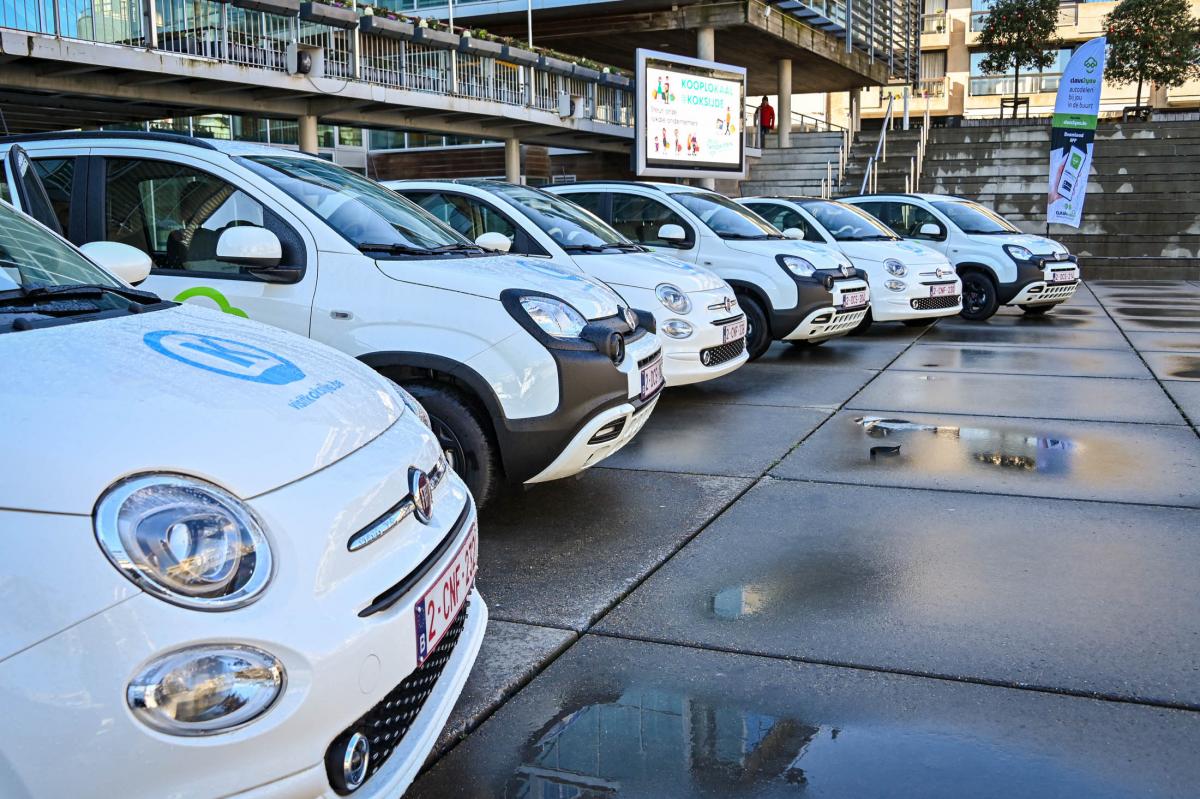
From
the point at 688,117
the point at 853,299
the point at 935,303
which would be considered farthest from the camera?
the point at 688,117

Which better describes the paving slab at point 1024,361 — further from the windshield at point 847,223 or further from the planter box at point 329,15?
the planter box at point 329,15

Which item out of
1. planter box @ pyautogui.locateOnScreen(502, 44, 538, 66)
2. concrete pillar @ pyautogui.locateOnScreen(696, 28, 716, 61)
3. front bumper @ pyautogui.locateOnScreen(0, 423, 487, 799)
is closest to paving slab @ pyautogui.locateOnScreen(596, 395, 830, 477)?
front bumper @ pyautogui.locateOnScreen(0, 423, 487, 799)

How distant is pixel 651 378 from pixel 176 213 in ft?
7.63

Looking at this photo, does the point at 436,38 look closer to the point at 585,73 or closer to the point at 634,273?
the point at 585,73

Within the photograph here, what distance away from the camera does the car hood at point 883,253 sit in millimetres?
12359

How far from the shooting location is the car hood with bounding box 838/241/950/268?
12359 millimetres

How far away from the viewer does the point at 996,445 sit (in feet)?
21.7

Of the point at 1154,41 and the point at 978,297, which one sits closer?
the point at 978,297

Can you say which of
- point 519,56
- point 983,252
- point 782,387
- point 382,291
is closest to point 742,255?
point 782,387

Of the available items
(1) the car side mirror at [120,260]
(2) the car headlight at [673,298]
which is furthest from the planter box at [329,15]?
(1) the car side mirror at [120,260]

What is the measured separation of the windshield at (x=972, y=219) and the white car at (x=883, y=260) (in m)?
1.89

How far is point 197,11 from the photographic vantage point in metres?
15.8

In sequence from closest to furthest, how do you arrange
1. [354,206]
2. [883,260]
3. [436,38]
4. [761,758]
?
[761,758] → [354,206] → [883,260] → [436,38]

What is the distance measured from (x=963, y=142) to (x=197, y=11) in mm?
19872
